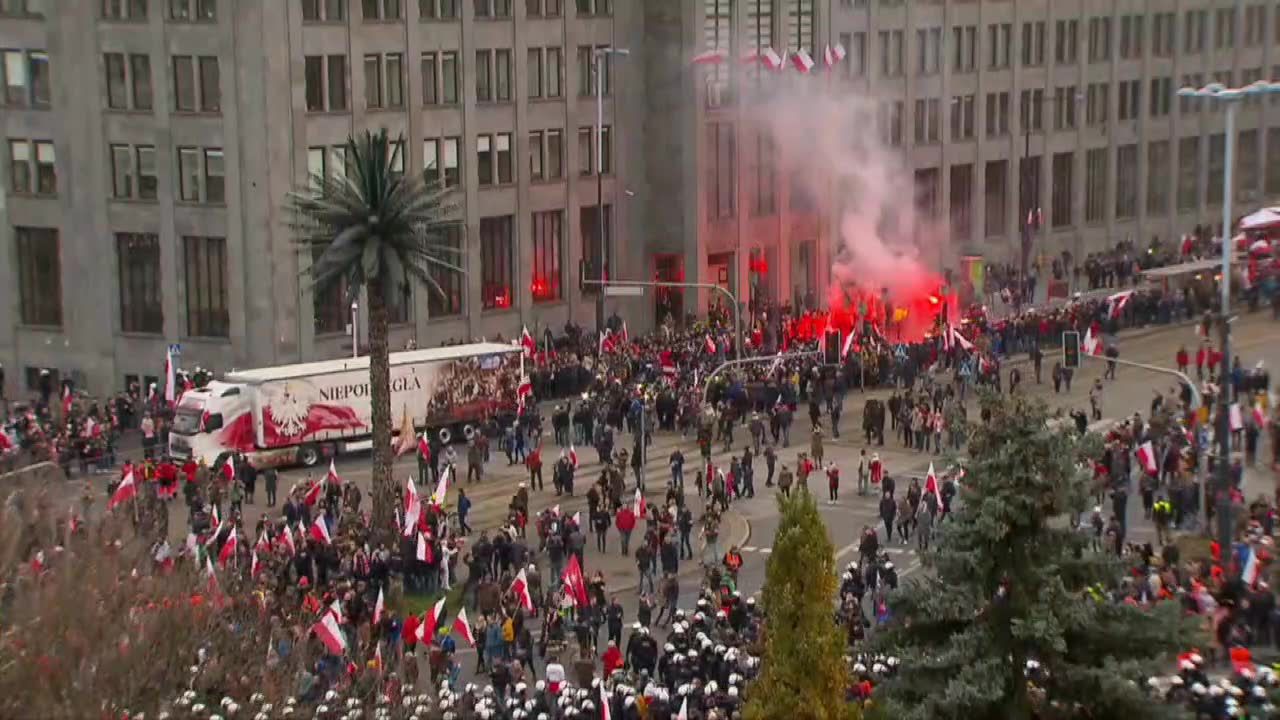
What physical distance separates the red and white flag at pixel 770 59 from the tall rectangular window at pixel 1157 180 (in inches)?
1072

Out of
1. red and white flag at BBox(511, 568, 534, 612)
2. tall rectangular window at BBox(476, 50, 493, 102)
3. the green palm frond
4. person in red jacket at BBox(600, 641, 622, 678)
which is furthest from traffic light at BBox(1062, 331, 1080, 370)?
tall rectangular window at BBox(476, 50, 493, 102)

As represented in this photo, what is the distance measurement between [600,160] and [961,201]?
24.3 metres

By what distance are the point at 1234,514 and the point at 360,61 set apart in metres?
36.6

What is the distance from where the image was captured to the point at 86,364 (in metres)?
76.4

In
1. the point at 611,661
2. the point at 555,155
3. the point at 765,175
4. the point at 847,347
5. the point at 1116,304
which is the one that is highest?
the point at 555,155

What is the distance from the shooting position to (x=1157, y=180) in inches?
4286

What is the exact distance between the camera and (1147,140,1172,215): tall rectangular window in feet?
355

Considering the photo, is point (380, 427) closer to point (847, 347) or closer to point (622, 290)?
point (847, 347)

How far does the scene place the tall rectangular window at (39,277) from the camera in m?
77.3

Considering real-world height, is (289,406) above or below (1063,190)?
below

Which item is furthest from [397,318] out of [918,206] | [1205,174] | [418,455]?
[1205,174]

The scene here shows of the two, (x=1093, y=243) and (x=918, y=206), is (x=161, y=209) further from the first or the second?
(x=1093, y=243)

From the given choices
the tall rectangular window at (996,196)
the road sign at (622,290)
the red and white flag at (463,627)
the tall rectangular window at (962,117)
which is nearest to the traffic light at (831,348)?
the road sign at (622,290)

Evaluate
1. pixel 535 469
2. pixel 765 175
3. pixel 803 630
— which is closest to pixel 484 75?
pixel 765 175
